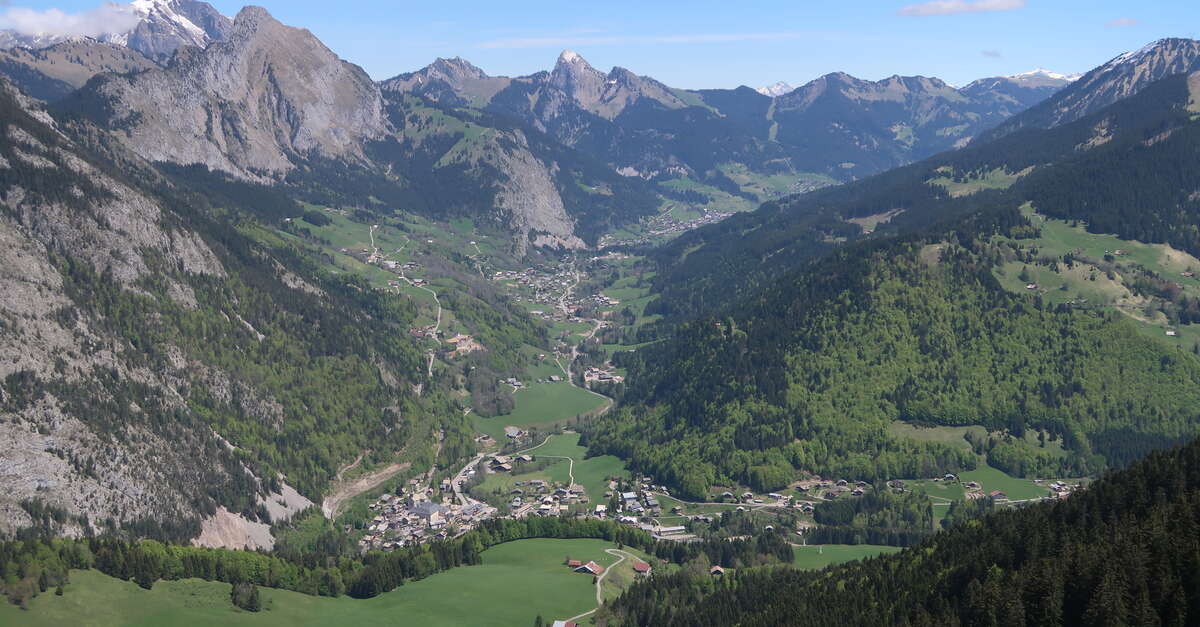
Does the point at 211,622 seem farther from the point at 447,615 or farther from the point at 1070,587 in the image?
the point at 1070,587

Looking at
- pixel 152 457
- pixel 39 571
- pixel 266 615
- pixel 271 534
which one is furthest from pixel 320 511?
pixel 39 571

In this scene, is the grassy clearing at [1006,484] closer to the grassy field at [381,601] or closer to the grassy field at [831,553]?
the grassy field at [831,553]

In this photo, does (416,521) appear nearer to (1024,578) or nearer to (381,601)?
(381,601)

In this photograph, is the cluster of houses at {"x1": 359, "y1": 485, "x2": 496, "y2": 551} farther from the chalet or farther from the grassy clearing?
the grassy clearing

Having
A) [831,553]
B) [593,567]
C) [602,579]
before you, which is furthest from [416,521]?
[831,553]

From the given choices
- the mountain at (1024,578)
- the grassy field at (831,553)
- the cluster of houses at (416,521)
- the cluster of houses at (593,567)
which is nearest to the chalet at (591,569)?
the cluster of houses at (593,567)

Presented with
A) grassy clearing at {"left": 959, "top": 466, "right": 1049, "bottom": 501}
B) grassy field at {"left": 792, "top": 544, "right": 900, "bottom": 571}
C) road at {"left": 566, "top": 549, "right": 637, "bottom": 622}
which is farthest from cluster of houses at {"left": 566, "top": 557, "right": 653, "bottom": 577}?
grassy clearing at {"left": 959, "top": 466, "right": 1049, "bottom": 501}
